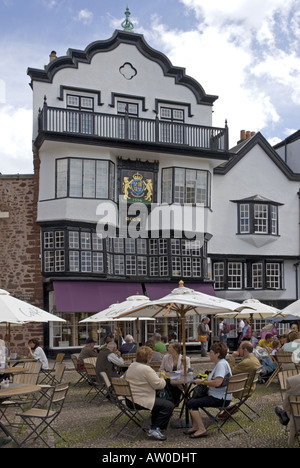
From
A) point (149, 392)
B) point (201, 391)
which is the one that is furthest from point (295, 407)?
point (149, 392)

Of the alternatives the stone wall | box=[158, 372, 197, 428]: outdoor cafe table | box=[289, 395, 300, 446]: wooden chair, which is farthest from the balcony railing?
box=[289, 395, 300, 446]: wooden chair

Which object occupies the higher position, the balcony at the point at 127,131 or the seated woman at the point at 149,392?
the balcony at the point at 127,131

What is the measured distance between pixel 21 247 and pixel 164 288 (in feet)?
22.4

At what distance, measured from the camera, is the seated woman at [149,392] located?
9078 millimetres

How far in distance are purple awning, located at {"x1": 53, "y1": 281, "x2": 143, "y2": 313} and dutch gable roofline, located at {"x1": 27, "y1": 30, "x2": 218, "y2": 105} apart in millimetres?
9589

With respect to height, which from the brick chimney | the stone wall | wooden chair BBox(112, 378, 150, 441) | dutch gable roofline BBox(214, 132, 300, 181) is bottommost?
wooden chair BBox(112, 378, 150, 441)

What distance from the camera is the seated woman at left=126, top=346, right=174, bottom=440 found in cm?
908

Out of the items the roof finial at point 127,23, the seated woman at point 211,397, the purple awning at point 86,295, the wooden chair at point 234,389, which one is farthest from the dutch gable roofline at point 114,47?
the wooden chair at point 234,389

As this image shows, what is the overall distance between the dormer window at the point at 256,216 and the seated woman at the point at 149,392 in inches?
816

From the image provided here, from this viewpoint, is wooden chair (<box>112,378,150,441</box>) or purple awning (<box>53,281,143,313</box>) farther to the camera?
purple awning (<box>53,281,143,313</box>)

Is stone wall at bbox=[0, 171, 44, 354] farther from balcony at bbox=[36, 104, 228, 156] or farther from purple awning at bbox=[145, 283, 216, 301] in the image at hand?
purple awning at bbox=[145, 283, 216, 301]

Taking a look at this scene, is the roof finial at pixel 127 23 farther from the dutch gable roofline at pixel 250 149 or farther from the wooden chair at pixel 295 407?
the wooden chair at pixel 295 407

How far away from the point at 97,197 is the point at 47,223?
2.53 meters

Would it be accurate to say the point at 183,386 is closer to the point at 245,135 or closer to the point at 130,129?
the point at 130,129
